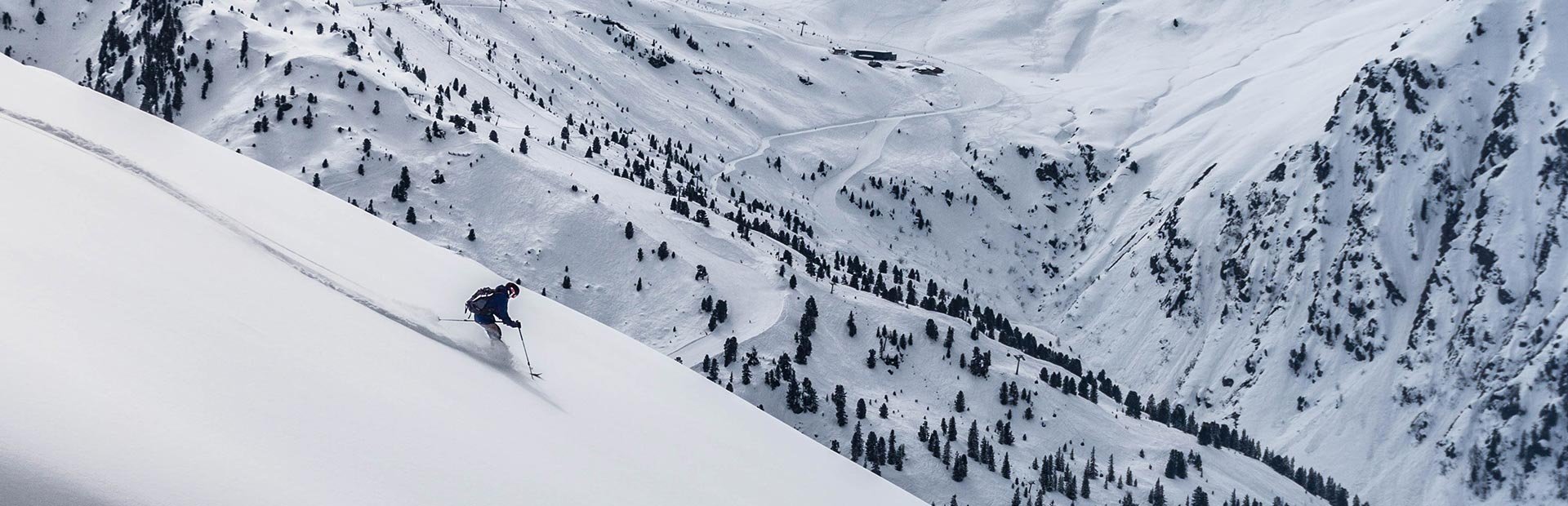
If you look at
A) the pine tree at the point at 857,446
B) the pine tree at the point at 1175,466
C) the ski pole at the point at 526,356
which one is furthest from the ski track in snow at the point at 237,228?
the pine tree at the point at 1175,466

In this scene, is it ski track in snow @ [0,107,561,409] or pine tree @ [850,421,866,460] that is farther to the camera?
pine tree @ [850,421,866,460]

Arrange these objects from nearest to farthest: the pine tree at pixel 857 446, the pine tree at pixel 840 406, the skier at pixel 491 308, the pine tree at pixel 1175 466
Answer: the skier at pixel 491 308, the pine tree at pixel 857 446, the pine tree at pixel 840 406, the pine tree at pixel 1175 466

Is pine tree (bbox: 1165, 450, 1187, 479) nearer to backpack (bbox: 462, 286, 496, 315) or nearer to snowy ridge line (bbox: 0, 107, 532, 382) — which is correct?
backpack (bbox: 462, 286, 496, 315)

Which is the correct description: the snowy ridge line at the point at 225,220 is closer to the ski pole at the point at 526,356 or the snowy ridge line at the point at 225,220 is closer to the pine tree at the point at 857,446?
the ski pole at the point at 526,356

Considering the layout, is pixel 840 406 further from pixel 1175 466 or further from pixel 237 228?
pixel 237 228

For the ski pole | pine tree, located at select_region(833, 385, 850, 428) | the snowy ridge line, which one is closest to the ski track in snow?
the snowy ridge line

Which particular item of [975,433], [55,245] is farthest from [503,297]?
[975,433]
